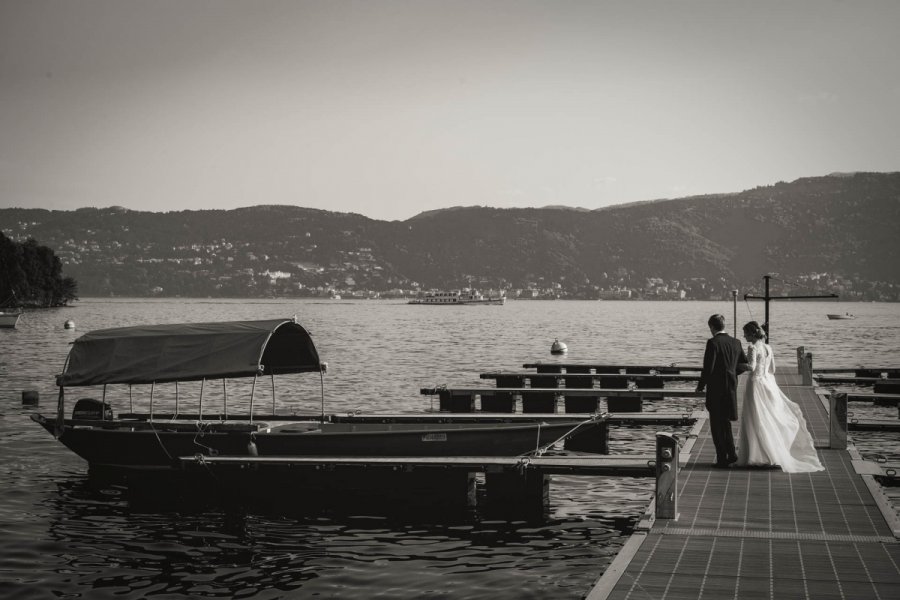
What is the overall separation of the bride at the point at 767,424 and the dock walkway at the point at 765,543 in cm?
22

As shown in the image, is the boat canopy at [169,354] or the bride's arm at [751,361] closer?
the bride's arm at [751,361]

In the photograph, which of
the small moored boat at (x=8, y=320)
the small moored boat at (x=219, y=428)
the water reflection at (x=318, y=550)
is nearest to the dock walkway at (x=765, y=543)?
the water reflection at (x=318, y=550)

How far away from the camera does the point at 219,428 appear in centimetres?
2027

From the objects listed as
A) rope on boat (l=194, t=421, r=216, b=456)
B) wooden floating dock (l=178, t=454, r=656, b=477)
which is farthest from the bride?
rope on boat (l=194, t=421, r=216, b=456)

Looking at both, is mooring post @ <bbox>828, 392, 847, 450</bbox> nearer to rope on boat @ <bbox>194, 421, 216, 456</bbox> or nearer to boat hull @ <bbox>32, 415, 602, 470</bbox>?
boat hull @ <bbox>32, 415, 602, 470</bbox>

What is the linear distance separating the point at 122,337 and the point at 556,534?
375 inches

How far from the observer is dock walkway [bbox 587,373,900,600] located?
9.78 meters

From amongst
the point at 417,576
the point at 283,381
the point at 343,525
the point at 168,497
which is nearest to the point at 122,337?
the point at 168,497

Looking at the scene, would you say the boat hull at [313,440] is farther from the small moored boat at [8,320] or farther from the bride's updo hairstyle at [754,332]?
the small moored boat at [8,320]

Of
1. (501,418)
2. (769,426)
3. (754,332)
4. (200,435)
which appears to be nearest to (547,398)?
(501,418)

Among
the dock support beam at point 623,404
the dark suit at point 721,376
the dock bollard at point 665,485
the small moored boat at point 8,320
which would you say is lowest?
the dock support beam at point 623,404

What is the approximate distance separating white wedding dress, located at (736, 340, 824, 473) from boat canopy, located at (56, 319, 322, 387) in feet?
30.0

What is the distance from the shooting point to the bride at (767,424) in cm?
1512

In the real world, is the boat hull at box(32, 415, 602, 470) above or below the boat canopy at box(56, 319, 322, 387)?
below
